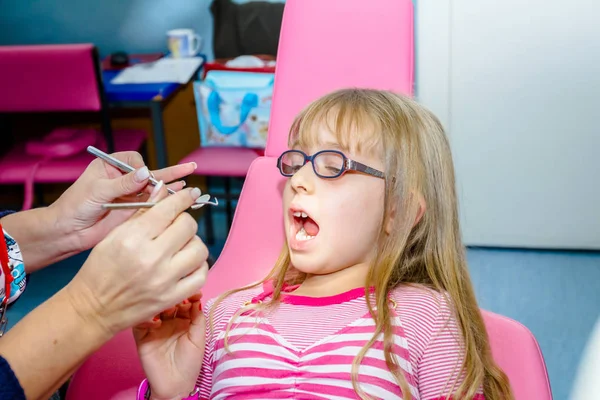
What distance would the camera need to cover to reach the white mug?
3.19 m

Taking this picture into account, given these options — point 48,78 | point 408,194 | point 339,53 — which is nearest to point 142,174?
point 408,194

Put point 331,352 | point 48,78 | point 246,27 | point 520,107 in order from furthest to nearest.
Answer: point 246,27, point 520,107, point 48,78, point 331,352

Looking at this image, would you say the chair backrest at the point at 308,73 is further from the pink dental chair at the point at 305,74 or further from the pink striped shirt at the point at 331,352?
the pink striped shirt at the point at 331,352

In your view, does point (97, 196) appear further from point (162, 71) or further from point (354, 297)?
point (162, 71)

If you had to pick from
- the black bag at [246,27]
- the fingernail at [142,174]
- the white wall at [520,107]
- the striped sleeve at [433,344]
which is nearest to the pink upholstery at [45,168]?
the black bag at [246,27]

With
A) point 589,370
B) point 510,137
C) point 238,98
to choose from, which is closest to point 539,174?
point 510,137

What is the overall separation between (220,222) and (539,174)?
1.55 metres

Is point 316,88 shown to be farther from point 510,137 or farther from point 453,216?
point 510,137

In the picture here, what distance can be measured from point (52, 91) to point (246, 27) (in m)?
1.06

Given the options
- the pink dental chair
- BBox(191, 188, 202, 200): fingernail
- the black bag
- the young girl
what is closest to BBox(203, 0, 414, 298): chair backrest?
the pink dental chair

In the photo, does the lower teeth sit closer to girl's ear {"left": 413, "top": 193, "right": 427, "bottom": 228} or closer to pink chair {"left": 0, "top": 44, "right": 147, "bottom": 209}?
girl's ear {"left": 413, "top": 193, "right": 427, "bottom": 228}

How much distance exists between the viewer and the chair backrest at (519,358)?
134 centimetres

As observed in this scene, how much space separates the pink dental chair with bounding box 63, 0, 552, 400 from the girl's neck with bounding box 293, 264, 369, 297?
0.94 feet

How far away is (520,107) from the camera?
8.57ft
